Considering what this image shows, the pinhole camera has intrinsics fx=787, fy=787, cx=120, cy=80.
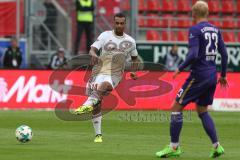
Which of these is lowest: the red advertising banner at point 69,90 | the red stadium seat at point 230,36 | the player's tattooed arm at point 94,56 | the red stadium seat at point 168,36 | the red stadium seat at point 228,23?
the red advertising banner at point 69,90

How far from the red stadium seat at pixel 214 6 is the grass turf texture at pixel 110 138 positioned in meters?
11.9

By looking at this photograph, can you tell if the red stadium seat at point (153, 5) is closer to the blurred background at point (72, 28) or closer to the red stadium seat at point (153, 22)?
the blurred background at point (72, 28)

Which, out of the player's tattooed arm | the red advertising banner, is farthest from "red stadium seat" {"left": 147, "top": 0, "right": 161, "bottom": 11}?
the player's tattooed arm

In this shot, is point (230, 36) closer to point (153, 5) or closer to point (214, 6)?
point (214, 6)

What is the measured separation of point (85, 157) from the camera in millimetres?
12531

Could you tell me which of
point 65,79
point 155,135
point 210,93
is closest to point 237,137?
point 155,135

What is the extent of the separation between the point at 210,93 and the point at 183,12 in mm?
22577

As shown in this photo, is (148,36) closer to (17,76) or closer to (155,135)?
(17,76)

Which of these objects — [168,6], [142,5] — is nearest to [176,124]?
[142,5]

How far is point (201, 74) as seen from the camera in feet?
41.2

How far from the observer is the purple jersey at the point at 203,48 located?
12391 millimetres

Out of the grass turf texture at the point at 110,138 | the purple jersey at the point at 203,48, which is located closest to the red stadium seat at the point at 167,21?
the grass turf texture at the point at 110,138

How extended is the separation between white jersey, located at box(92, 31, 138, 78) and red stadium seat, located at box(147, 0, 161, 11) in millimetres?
18075

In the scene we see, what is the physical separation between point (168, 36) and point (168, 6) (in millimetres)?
2818
